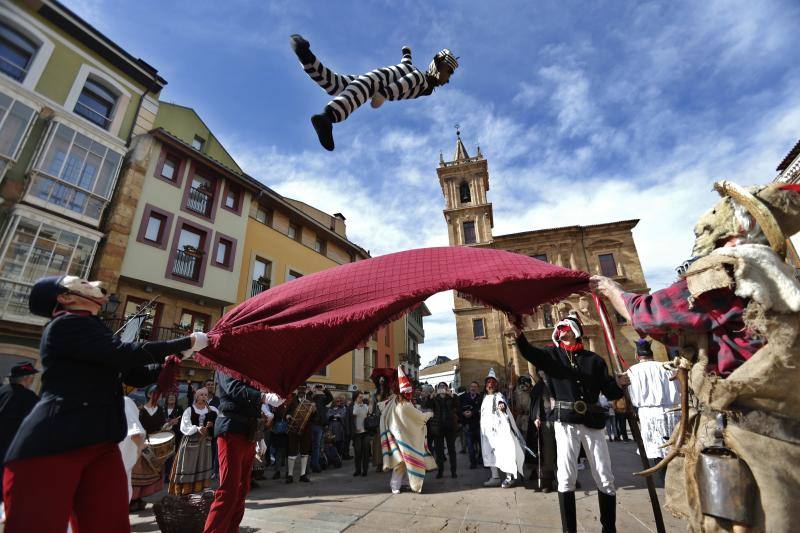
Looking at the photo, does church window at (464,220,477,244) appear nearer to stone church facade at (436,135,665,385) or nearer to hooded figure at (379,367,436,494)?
stone church facade at (436,135,665,385)

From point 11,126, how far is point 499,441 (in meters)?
15.5

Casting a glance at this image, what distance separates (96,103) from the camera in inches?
515

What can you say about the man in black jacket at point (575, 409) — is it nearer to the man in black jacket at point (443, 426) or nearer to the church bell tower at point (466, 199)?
the man in black jacket at point (443, 426)

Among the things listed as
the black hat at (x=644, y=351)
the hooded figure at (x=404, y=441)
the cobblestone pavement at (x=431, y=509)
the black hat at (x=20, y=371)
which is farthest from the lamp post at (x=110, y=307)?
the black hat at (x=644, y=351)

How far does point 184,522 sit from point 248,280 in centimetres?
1464

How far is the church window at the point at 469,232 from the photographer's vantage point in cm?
3578

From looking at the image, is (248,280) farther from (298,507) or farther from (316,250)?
(298,507)

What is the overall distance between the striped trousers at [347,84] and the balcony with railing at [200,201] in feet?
45.4

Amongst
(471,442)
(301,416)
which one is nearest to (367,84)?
(301,416)

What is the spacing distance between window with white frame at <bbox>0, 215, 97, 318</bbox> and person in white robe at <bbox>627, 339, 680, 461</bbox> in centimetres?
1512

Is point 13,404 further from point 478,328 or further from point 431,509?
point 478,328

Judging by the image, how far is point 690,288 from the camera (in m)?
1.58

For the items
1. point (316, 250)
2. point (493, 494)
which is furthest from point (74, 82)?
point (493, 494)

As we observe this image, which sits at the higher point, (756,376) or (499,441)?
(756,376)
